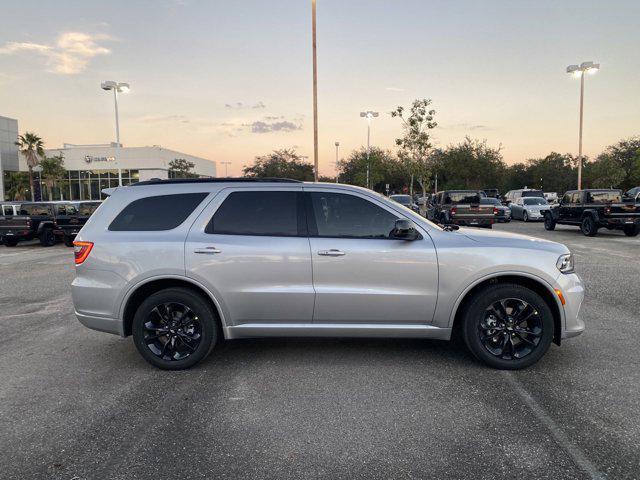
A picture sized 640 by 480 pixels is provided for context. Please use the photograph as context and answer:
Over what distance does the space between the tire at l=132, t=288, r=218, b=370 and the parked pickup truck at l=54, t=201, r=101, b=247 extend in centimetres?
Answer: 1440

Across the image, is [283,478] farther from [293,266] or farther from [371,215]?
[371,215]

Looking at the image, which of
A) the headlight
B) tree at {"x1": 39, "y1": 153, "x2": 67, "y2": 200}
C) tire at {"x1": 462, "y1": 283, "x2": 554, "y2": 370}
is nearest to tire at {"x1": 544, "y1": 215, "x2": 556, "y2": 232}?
the headlight

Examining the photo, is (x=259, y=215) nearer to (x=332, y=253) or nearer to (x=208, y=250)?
(x=208, y=250)

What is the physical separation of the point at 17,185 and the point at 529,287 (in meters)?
61.7

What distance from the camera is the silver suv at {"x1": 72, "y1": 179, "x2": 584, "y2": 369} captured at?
4.38 metres

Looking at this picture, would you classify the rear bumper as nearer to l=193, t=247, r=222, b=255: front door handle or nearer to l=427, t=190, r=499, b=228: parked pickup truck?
l=193, t=247, r=222, b=255: front door handle

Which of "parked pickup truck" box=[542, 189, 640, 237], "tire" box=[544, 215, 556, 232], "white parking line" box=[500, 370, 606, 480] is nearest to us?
"white parking line" box=[500, 370, 606, 480]

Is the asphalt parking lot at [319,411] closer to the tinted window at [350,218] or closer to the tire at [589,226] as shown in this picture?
the tinted window at [350,218]

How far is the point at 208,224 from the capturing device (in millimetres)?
4586

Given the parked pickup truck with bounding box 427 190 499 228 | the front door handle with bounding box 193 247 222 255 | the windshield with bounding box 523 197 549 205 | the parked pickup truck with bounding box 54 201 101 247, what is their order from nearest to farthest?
the front door handle with bounding box 193 247 222 255, the parked pickup truck with bounding box 54 201 101 247, the parked pickup truck with bounding box 427 190 499 228, the windshield with bounding box 523 197 549 205

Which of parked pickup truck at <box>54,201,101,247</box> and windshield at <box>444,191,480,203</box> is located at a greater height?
windshield at <box>444,191,480,203</box>

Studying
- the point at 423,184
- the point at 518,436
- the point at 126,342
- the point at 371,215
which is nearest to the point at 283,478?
the point at 518,436

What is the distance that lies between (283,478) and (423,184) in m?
36.2

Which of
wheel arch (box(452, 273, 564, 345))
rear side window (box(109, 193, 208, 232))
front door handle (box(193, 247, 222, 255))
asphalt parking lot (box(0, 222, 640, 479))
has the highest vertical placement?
rear side window (box(109, 193, 208, 232))
